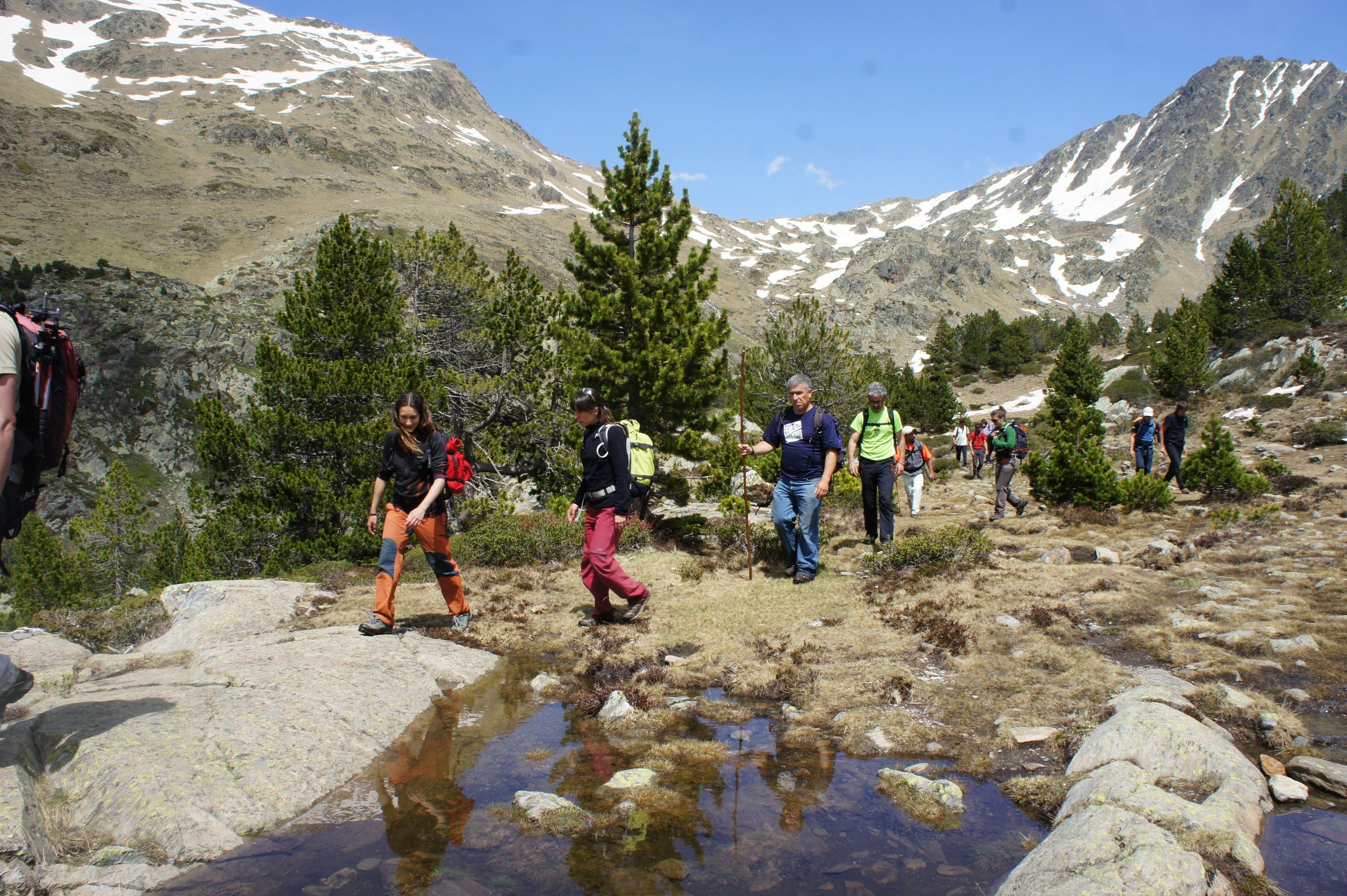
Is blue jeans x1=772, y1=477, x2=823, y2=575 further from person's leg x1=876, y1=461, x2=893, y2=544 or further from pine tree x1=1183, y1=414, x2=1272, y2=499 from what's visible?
pine tree x1=1183, y1=414, x2=1272, y2=499

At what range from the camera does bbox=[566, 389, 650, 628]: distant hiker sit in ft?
22.7

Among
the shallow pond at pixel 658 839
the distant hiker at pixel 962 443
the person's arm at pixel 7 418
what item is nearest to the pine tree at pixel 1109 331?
the distant hiker at pixel 962 443

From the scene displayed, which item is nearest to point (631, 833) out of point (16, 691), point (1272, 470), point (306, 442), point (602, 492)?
point (16, 691)

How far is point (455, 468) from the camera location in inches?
267

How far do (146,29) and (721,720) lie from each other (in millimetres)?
261321

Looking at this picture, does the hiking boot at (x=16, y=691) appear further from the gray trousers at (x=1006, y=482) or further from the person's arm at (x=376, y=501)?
the gray trousers at (x=1006, y=482)

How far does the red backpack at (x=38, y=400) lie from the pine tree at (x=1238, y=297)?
169 feet

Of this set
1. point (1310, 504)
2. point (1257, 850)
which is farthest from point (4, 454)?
point (1310, 504)

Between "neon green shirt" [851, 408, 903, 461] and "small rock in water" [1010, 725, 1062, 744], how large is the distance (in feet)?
18.5

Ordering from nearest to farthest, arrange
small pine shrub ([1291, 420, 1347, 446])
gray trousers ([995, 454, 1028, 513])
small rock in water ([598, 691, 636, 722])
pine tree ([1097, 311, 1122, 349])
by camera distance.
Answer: small rock in water ([598, 691, 636, 722]) < gray trousers ([995, 454, 1028, 513]) < small pine shrub ([1291, 420, 1347, 446]) < pine tree ([1097, 311, 1122, 349])

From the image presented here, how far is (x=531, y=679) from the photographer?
19.3 feet

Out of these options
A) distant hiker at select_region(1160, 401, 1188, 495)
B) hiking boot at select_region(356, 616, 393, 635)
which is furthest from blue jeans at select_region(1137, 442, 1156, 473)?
hiking boot at select_region(356, 616, 393, 635)

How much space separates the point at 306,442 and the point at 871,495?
37.4ft

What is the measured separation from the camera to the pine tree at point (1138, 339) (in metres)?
65.0
